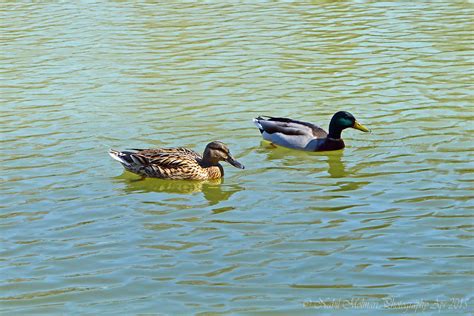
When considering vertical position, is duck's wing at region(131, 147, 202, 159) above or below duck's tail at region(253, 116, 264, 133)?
above

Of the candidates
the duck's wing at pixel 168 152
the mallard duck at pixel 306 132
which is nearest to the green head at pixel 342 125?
the mallard duck at pixel 306 132

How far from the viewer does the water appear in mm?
9797

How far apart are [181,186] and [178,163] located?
325mm

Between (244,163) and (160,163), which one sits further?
Answer: (244,163)

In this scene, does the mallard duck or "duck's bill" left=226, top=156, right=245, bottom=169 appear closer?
"duck's bill" left=226, top=156, right=245, bottom=169

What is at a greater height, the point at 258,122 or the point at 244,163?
the point at 258,122

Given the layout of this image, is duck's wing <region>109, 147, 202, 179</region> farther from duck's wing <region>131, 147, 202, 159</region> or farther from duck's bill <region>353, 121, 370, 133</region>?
duck's bill <region>353, 121, 370, 133</region>

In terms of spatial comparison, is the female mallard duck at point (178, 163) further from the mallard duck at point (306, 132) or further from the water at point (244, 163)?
the mallard duck at point (306, 132)

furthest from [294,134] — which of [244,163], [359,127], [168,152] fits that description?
[168,152]

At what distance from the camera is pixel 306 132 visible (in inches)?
616

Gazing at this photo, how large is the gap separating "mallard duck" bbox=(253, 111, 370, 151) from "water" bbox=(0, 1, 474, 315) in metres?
0.24

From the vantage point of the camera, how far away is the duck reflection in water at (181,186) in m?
13.5

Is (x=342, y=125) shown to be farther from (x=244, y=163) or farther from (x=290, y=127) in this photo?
(x=244, y=163)

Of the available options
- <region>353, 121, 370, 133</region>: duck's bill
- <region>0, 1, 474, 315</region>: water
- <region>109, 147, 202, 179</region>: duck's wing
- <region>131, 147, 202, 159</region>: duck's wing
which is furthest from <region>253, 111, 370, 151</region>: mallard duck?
<region>109, 147, 202, 179</region>: duck's wing
